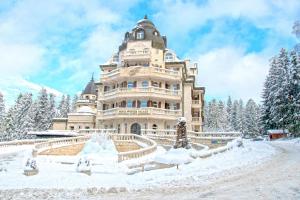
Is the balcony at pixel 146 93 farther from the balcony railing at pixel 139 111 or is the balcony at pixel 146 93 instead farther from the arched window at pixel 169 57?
the arched window at pixel 169 57

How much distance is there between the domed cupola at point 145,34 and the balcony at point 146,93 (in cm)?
874

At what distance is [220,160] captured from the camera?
1819 cm

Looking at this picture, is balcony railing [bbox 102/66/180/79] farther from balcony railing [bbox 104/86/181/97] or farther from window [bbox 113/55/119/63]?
window [bbox 113/55/119/63]

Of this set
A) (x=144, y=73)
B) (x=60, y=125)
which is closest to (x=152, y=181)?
(x=144, y=73)

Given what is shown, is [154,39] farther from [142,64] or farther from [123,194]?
[123,194]

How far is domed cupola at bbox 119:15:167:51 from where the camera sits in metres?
49.3

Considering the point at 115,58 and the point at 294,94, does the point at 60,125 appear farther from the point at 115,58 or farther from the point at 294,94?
the point at 294,94

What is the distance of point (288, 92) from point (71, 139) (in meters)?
33.7

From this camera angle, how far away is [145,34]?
1943 inches

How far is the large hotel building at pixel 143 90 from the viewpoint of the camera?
43969 millimetres

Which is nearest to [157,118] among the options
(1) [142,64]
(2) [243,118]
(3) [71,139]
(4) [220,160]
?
(1) [142,64]

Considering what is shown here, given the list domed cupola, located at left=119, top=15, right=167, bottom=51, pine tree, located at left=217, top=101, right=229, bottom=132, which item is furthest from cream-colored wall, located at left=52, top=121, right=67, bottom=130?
pine tree, located at left=217, top=101, right=229, bottom=132

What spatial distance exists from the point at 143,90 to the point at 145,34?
10834 millimetres

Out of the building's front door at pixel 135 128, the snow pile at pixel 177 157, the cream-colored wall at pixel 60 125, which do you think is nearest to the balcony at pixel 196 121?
the building's front door at pixel 135 128
